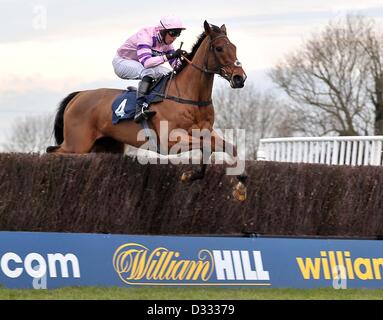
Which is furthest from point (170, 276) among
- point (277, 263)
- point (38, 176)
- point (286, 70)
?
point (286, 70)

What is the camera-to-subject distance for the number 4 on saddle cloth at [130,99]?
32.9 ft

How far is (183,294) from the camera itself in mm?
8164

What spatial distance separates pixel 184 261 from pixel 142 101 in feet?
7.63

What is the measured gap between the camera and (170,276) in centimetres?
855

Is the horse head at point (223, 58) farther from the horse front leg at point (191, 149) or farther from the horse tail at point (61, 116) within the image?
the horse tail at point (61, 116)

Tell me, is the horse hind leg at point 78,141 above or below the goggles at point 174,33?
below

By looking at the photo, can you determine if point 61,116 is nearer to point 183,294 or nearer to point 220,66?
point 220,66

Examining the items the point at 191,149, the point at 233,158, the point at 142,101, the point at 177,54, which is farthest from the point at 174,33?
the point at 233,158

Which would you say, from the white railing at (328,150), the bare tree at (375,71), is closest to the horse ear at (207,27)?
the white railing at (328,150)

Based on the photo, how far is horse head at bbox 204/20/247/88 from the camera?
9202 millimetres

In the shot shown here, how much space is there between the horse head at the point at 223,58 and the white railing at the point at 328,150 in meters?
3.14

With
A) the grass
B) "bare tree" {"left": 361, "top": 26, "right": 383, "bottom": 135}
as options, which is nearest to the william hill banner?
the grass

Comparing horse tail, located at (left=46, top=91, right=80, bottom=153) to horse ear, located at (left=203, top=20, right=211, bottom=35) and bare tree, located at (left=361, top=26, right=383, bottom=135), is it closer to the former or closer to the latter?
horse ear, located at (left=203, top=20, right=211, bottom=35)

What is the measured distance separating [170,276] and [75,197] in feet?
4.68
